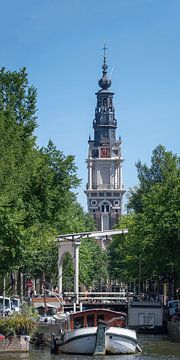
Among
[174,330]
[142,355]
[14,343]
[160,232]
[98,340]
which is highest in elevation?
[160,232]

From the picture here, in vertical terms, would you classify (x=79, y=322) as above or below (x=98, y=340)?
above

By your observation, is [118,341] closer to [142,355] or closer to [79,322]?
[142,355]

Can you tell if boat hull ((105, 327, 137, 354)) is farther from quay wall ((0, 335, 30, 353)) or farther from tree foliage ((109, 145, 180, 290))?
tree foliage ((109, 145, 180, 290))

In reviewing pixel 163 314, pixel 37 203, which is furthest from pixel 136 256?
pixel 37 203

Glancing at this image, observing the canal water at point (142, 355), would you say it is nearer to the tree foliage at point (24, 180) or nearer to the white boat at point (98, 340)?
the white boat at point (98, 340)

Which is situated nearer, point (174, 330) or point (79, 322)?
point (79, 322)

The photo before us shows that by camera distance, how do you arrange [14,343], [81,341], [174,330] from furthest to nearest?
[174,330]
[81,341]
[14,343]

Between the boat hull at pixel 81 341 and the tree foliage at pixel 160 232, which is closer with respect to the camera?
the boat hull at pixel 81 341

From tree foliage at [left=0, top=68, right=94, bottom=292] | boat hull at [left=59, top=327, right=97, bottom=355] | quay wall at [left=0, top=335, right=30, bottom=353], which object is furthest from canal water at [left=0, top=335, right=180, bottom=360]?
tree foliage at [left=0, top=68, right=94, bottom=292]

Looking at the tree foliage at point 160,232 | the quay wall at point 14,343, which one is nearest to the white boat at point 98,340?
the quay wall at point 14,343

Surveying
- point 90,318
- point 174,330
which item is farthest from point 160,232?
point 90,318

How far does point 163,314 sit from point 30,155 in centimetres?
2866

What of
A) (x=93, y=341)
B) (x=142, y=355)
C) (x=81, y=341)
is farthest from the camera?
(x=142, y=355)

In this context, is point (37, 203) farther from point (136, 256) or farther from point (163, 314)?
point (136, 256)
